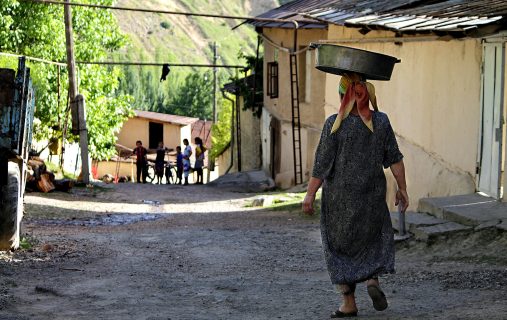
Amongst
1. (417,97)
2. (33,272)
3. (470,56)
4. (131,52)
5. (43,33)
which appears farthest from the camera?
(131,52)

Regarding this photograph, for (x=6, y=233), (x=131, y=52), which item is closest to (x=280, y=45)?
(x=6, y=233)

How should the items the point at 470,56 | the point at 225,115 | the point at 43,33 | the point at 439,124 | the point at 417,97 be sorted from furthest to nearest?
the point at 225,115 < the point at 43,33 < the point at 417,97 < the point at 439,124 < the point at 470,56

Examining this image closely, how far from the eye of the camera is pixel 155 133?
56.5 m

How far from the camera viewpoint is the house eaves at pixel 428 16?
10.2 meters

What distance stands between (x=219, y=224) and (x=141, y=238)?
289 cm

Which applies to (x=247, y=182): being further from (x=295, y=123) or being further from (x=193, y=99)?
(x=193, y=99)

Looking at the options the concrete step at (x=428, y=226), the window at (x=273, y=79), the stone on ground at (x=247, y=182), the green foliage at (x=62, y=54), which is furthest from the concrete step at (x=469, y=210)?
the green foliage at (x=62, y=54)

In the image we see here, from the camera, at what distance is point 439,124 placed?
13.4 metres

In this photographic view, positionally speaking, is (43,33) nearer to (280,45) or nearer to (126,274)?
(280,45)

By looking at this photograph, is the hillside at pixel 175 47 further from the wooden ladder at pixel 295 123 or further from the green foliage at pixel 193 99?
the wooden ladder at pixel 295 123

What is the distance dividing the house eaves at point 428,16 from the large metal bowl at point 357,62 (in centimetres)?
351

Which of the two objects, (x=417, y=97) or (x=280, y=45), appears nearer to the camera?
(x=417, y=97)

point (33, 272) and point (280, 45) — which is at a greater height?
point (280, 45)

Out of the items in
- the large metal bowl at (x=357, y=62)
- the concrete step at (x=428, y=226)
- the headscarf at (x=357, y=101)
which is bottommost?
the concrete step at (x=428, y=226)
